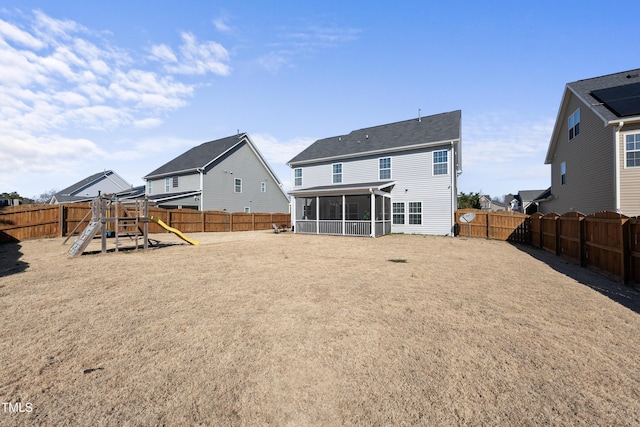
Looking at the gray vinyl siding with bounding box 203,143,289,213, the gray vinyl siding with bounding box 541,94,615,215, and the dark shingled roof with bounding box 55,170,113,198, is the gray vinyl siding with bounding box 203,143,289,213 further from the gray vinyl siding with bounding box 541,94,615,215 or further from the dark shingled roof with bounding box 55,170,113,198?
the dark shingled roof with bounding box 55,170,113,198

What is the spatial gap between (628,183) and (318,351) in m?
15.9

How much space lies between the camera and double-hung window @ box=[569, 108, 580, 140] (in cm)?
1611

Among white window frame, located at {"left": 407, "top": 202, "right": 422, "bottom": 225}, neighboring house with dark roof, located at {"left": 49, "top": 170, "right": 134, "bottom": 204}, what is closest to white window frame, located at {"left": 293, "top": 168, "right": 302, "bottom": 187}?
white window frame, located at {"left": 407, "top": 202, "right": 422, "bottom": 225}

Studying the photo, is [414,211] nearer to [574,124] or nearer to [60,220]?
[574,124]

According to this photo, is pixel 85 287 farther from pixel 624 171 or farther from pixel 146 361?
pixel 624 171

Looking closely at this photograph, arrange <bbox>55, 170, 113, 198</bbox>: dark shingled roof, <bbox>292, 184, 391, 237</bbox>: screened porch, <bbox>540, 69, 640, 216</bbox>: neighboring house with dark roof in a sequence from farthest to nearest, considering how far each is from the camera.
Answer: <bbox>55, 170, 113, 198</bbox>: dark shingled roof
<bbox>292, 184, 391, 237</bbox>: screened porch
<bbox>540, 69, 640, 216</bbox>: neighboring house with dark roof

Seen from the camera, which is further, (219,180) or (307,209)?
(219,180)

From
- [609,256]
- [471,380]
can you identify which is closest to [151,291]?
[471,380]

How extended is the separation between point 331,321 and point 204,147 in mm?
31869

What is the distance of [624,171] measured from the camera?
476 inches

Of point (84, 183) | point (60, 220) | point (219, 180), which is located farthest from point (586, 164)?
point (84, 183)

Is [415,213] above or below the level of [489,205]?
below

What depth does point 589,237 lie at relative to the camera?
8.97 m

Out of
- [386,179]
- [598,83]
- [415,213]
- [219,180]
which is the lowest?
[415,213]
